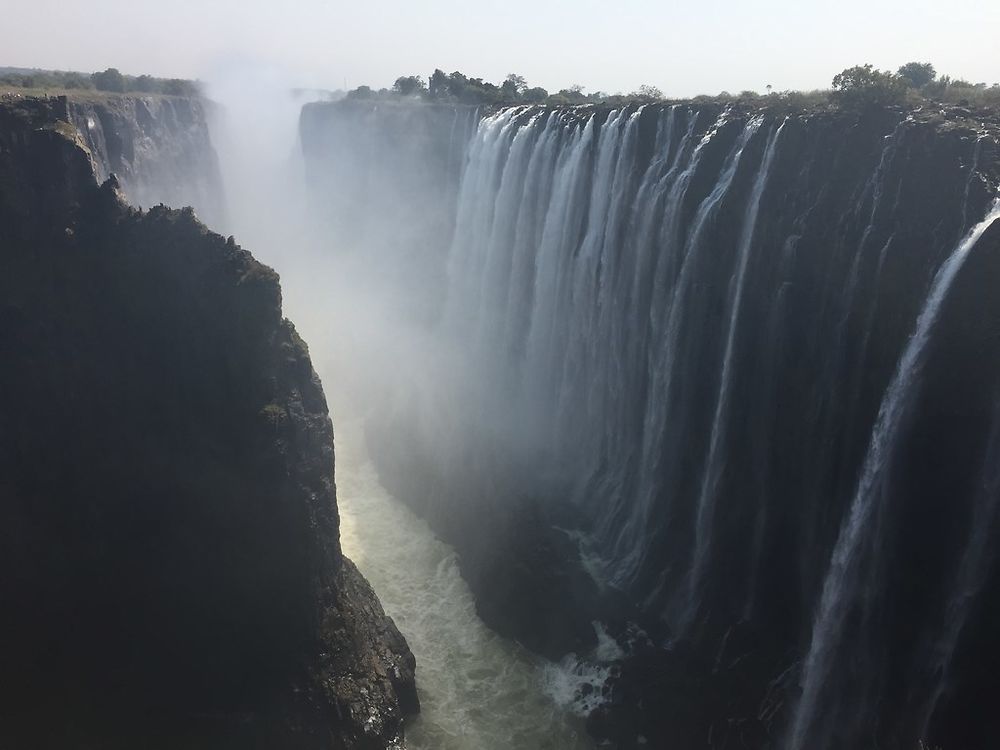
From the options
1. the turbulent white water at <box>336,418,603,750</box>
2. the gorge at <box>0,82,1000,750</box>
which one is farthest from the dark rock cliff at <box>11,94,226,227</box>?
the turbulent white water at <box>336,418,603,750</box>

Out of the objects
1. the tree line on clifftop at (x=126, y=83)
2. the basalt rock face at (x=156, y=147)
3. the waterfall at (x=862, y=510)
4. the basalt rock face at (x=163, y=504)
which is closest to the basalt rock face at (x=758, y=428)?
the waterfall at (x=862, y=510)

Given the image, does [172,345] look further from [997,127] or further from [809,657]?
[997,127]

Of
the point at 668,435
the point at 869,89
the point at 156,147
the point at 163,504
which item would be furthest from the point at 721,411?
the point at 156,147

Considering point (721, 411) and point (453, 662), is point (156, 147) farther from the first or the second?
point (721, 411)

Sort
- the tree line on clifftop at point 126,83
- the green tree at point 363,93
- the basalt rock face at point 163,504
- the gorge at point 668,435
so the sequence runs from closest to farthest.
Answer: the gorge at point 668,435 < the basalt rock face at point 163,504 < the tree line on clifftop at point 126,83 < the green tree at point 363,93

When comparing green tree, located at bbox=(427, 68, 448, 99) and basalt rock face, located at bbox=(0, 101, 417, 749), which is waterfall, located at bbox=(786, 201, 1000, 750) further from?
green tree, located at bbox=(427, 68, 448, 99)

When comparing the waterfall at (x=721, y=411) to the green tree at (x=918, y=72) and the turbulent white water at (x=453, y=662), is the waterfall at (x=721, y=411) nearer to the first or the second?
the turbulent white water at (x=453, y=662)

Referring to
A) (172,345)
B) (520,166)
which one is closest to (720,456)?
(172,345)
